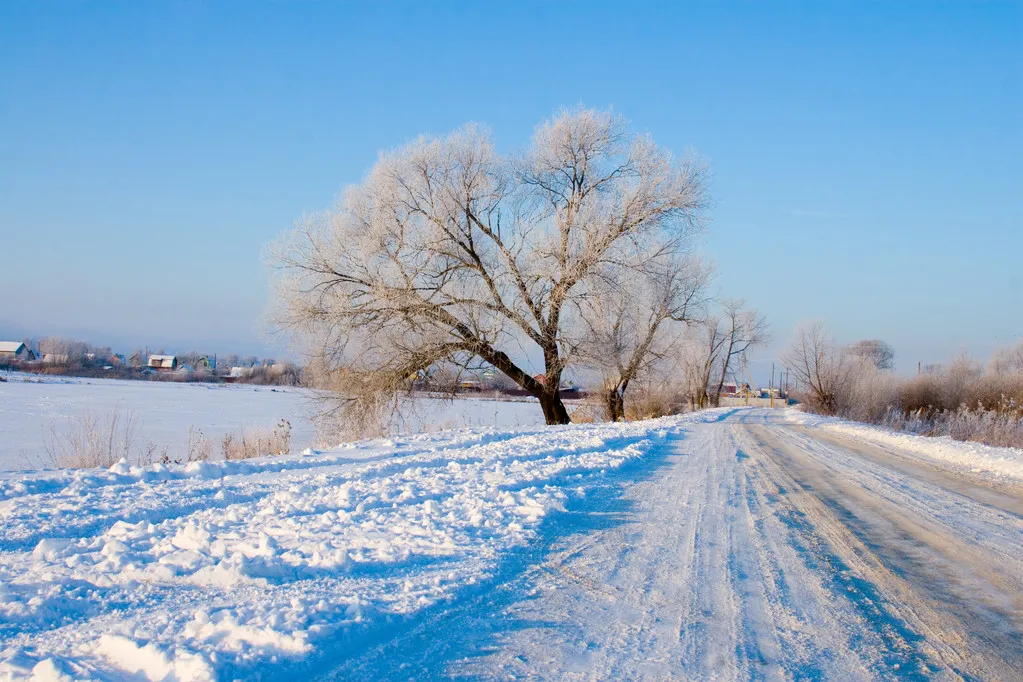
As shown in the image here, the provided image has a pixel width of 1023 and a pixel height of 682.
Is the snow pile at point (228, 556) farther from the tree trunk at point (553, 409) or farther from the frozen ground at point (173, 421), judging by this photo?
the tree trunk at point (553, 409)

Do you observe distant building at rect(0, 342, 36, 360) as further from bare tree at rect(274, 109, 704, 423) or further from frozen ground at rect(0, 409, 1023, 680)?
frozen ground at rect(0, 409, 1023, 680)

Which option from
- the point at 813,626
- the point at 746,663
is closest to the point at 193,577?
the point at 746,663

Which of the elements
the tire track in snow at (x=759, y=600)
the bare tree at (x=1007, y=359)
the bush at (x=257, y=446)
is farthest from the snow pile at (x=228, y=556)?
the bare tree at (x=1007, y=359)

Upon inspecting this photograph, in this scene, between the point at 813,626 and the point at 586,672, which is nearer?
the point at 586,672

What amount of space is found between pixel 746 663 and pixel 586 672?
2.50ft

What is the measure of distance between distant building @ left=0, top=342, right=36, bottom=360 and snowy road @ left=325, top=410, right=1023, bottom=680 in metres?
130

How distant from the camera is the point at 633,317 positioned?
22.7 meters

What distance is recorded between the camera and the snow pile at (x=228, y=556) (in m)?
2.91

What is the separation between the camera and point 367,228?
1986 cm

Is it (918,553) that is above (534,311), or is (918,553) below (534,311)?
below

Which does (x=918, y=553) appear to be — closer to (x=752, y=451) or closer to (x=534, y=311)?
(x=752, y=451)

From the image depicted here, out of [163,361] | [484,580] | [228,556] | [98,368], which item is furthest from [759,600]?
[163,361]

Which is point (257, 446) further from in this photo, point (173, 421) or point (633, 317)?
point (173, 421)

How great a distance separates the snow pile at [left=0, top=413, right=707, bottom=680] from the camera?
2.91 metres
